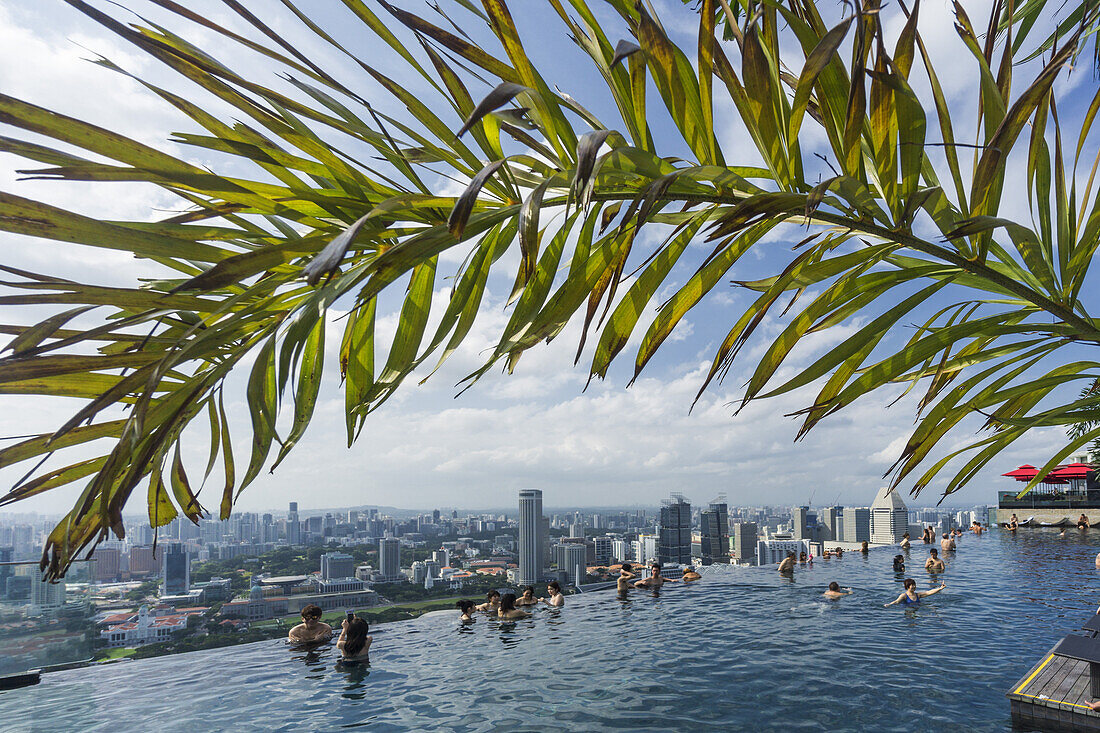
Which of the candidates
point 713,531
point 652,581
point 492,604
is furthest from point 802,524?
point 492,604

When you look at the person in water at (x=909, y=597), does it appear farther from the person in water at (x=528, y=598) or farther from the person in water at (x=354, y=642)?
the person in water at (x=354, y=642)

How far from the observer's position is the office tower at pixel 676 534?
41.2 metres

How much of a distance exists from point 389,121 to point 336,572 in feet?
111

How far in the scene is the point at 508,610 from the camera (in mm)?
14508

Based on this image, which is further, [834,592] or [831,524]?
[831,524]

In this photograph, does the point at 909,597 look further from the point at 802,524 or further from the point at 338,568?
the point at 802,524

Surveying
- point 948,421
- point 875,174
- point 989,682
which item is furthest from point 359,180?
point 989,682

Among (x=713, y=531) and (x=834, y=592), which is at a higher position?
(x=834, y=592)

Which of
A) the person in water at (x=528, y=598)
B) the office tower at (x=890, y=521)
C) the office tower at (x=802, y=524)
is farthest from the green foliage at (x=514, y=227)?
the office tower at (x=802, y=524)

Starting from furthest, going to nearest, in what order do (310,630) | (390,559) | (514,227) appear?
(390,559) → (310,630) → (514,227)

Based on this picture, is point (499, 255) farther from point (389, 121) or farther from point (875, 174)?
point (875, 174)

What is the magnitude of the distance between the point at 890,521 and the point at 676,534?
601 inches

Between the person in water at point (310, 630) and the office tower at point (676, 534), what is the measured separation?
31266mm

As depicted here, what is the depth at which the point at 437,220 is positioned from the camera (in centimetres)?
114
